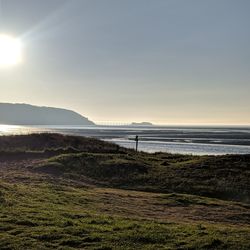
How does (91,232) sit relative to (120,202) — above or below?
above

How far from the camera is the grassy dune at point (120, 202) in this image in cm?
1184

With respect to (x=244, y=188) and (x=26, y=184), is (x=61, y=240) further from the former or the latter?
(x=244, y=188)

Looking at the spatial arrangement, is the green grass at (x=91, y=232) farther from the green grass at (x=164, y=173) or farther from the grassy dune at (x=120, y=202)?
the green grass at (x=164, y=173)

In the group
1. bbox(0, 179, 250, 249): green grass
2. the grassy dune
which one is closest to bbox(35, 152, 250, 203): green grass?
the grassy dune

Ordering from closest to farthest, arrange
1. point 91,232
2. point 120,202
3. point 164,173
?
point 91,232
point 120,202
point 164,173

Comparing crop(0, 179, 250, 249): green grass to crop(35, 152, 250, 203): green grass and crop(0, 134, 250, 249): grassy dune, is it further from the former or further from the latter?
crop(35, 152, 250, 203): green grass

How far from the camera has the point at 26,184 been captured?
2311 cm

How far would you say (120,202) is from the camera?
20.3m

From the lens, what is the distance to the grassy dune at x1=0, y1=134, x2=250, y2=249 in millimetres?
11836

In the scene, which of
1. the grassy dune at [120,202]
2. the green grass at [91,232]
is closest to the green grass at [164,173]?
the grassy dune at [120,202]

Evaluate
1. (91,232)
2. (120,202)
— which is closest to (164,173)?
(120,202)

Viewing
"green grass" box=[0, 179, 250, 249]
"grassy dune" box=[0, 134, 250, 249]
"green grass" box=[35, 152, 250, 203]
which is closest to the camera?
"green grass" box=[0, 179, 250, 249]

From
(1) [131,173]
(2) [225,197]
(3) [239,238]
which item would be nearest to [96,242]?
(3) [239,238]

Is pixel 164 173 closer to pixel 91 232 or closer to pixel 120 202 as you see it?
pixel 120 202
